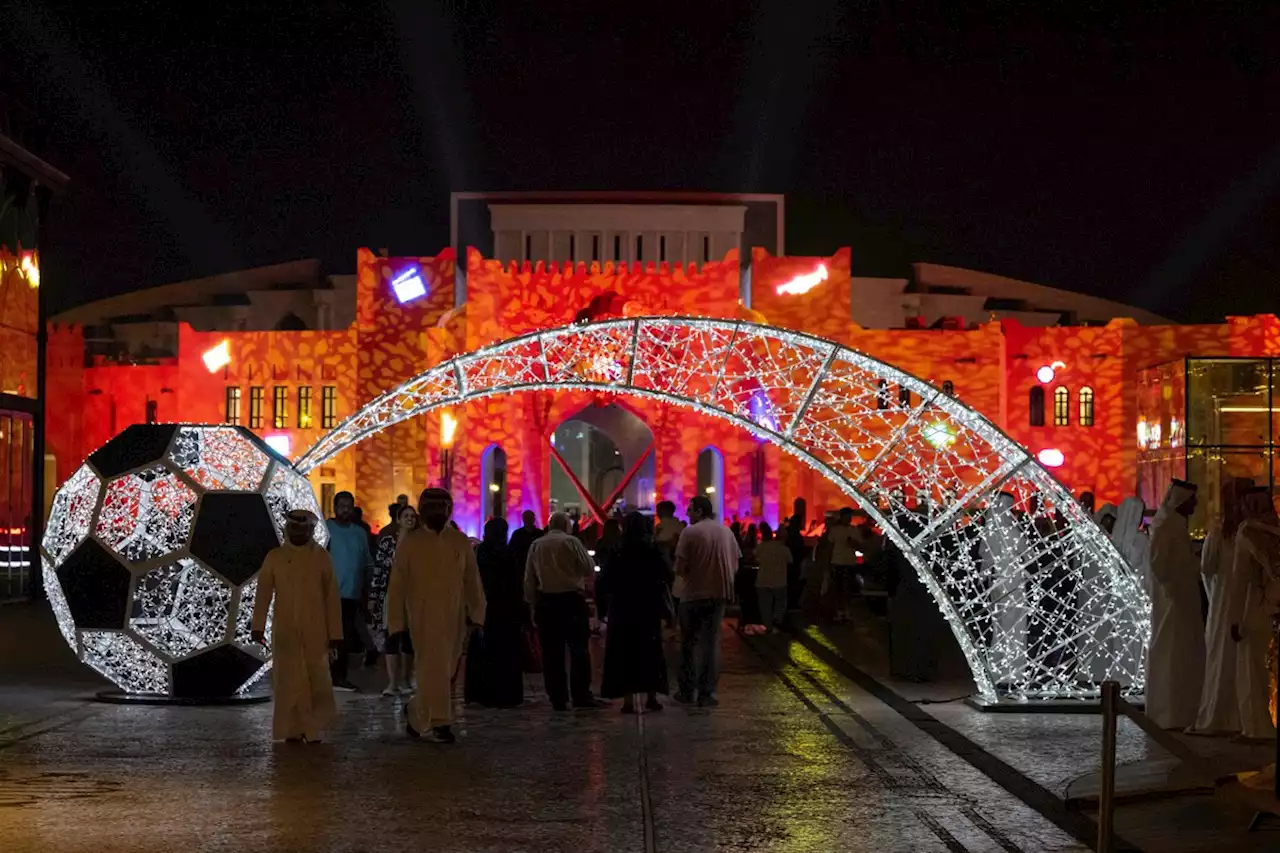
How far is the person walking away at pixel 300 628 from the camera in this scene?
36.9 feet

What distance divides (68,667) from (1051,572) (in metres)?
8.86

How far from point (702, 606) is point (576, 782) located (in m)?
4.51

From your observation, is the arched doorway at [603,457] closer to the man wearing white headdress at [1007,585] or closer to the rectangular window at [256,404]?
the rectangular window at [256,404]

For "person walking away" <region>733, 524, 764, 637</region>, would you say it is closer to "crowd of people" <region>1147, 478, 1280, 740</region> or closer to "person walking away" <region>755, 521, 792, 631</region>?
"person walking away" <region>755, 521, 792, 631</region>

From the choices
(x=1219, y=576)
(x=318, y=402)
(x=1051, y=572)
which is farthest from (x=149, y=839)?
(x=318, y=402)

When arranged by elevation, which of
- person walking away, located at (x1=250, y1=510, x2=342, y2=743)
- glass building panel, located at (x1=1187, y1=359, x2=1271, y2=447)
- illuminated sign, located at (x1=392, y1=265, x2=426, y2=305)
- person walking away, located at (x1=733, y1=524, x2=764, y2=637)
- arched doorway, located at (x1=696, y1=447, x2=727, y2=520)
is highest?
illuminated sign, located at (x1=392, y1=265, x2=426, y2=305)

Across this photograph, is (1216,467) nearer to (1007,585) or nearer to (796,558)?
(796,558)

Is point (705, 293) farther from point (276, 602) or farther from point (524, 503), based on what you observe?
point (276, 602)

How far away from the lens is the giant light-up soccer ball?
43.8 feet

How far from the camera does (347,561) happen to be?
15352 mm

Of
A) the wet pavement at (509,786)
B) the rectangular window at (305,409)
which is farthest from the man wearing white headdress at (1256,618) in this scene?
the rectangular window at (305,409)

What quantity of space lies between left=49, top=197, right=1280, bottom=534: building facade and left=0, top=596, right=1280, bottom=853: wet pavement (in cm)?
2645

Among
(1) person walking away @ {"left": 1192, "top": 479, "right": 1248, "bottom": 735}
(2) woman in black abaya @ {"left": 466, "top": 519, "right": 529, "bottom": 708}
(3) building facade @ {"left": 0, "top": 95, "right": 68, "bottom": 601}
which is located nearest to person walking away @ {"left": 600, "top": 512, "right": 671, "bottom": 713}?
(2) woman in black abaya @ {"left": 466, "top": 519, "right": 529, "bottom": 708}

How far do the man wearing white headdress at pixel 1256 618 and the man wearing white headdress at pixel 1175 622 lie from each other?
0.76 m
